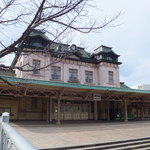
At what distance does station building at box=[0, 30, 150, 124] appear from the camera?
51.7ft

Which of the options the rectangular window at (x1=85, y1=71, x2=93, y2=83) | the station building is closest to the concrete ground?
the station building

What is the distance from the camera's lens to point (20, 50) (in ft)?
9.12

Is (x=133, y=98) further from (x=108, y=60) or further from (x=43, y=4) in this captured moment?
(x=43, y=4)

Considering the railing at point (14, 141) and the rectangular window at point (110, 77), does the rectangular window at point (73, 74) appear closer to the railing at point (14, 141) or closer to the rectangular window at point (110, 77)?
the rectangular window at point (110, 77)

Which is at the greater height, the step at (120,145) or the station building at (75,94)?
the station building at (75,94)

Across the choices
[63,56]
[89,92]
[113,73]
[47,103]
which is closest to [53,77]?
[47,103]

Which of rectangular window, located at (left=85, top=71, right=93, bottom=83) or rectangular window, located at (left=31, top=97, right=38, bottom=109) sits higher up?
rectangular window, located at (left=85, top=71, right=93, bottom=83)

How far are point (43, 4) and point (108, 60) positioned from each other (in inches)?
917

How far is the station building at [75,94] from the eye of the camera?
15766 mm

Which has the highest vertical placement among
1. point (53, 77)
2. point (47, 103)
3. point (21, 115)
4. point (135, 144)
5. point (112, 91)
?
point (53, 77)

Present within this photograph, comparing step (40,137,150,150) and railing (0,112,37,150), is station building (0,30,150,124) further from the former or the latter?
railing (0,112,37,150)

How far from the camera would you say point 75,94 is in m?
18.2

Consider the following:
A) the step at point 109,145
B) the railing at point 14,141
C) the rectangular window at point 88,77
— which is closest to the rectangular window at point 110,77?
the rectangular window at point 88,77

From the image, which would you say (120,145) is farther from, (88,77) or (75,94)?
(88,77)
